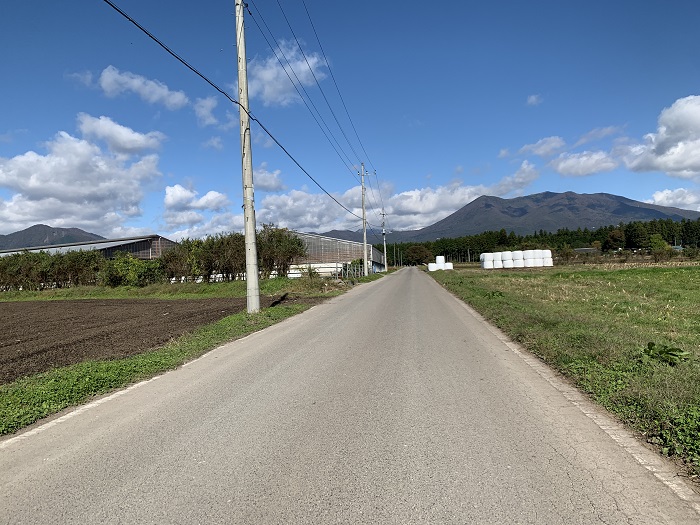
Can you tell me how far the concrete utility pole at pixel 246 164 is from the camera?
54.1 ft

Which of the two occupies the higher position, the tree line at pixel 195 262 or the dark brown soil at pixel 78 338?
the tree line at pixel 195 262

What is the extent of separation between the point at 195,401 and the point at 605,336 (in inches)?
282

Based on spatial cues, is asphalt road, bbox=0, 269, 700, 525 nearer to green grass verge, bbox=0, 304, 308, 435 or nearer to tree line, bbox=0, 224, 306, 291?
green grass verge, bbox=0, 304, 308, 435

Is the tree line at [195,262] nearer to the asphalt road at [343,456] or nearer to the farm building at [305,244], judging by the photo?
the farm building at [305,244]

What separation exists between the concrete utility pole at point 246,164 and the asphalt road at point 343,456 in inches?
366

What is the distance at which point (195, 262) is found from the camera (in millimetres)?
40312

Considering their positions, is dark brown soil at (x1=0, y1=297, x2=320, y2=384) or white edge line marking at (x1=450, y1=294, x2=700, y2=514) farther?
dark brown soil at (x1=0, y1=297, x2=320, y2=384)

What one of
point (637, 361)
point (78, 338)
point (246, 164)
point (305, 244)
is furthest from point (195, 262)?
point (637, 361)

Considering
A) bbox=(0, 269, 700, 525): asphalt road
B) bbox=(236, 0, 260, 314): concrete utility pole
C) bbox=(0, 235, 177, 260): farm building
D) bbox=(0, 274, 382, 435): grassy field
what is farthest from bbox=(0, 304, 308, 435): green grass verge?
bbox=(0, 235, 177, 260): farm building

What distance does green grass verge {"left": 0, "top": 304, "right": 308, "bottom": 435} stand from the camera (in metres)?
5.76

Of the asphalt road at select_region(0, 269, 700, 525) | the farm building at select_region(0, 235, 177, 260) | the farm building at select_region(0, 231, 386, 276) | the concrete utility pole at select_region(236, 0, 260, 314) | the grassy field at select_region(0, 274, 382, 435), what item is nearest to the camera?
the asphalt road at select_region(0, 269, 700, 525)

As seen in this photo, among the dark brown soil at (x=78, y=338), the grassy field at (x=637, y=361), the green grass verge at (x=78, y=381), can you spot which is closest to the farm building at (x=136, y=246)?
the dark brown soil at (x=78, y=338)

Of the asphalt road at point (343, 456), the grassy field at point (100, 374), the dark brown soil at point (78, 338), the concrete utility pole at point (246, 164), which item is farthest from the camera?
the concrete utility pole at point (246, 164)

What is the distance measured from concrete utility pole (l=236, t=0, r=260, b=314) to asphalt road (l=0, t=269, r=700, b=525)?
9288mm
